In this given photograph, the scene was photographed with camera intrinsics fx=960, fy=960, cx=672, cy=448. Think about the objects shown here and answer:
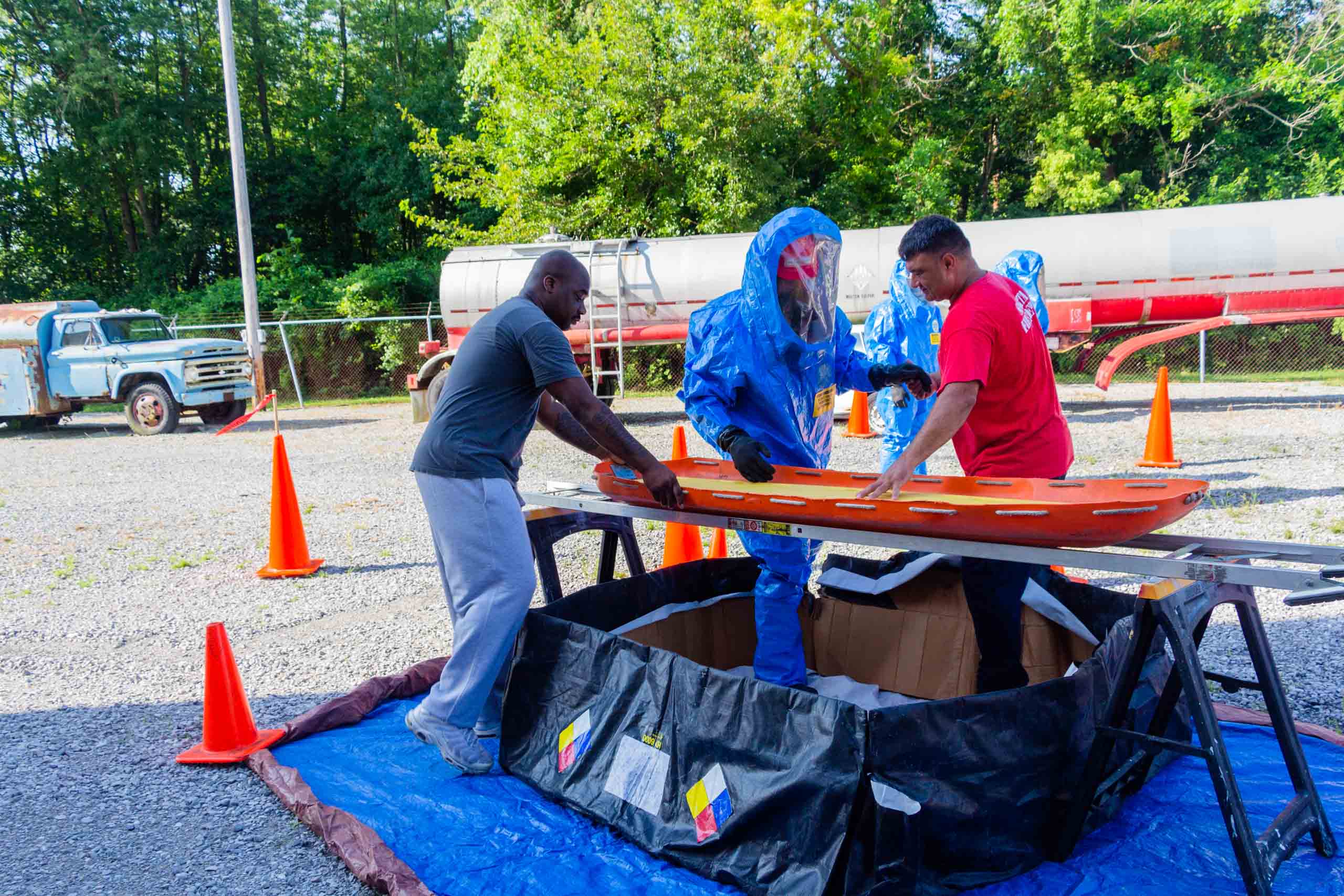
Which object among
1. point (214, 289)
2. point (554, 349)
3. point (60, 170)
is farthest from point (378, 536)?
point (60, 170)

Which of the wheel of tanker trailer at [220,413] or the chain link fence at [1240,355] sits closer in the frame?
the wheel of tanker trailer at [220,413]

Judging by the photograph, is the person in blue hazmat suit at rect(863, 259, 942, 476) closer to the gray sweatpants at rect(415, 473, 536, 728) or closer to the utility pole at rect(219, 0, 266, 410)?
the gray sweatpants at rect(415, 473, 536, 728)

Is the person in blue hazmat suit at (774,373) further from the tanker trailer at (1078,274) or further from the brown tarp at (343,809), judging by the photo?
the tanker trailer at (1078,274)

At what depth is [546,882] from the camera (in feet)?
9.45

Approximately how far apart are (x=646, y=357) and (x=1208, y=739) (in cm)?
1724

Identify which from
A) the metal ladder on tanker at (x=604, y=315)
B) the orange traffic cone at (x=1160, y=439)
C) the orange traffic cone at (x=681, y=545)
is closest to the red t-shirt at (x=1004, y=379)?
the orange traffic cone at (x=681, y=545)

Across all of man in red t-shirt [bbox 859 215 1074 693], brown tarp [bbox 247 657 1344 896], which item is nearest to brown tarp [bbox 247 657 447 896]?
brown tarp [bbox 247 657 1344 896]

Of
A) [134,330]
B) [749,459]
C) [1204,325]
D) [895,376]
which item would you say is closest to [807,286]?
[895,376]

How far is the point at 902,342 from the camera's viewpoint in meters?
6.40

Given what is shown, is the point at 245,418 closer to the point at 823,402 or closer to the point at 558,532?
the point at 558,532

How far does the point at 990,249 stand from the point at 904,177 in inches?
295

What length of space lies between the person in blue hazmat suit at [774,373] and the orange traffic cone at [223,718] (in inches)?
81.4

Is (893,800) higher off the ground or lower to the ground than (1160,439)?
lower

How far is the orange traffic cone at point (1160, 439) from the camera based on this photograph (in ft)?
29.2
